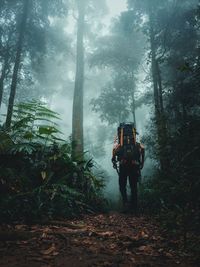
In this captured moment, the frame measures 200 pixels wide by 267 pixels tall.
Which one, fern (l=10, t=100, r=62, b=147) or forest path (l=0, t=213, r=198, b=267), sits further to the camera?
fern (l=10, t=100, r=62, b=147)

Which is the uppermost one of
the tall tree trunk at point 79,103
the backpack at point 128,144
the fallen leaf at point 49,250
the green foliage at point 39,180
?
the tall tree trunk at point 79,103

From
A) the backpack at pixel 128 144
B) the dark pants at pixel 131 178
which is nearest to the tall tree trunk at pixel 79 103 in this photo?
the dark pants at pixel 131 178

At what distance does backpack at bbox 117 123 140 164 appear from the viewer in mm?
6402

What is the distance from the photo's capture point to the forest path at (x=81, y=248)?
2646 mm

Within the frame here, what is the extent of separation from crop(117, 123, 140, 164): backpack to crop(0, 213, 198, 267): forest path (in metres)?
2.41

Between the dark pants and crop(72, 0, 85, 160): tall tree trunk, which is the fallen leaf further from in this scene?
crop(72, 0, 85, 160): tall tree trunk

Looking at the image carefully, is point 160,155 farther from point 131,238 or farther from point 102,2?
point 102,2

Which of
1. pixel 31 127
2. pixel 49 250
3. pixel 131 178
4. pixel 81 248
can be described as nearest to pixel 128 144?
pixel 131 178

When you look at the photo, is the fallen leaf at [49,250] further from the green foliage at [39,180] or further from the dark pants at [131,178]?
the dark pants at [131,178]

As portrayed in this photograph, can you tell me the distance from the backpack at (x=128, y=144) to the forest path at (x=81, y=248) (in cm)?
241

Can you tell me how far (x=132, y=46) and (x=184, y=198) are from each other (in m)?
19.3

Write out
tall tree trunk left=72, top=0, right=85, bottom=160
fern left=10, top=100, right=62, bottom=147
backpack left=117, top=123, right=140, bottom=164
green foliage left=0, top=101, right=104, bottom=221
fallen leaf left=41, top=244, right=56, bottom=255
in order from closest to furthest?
fallen leaf left=41, top=244, right=56, bottom=255 < green foliage left=0, top=101, right=104, bottom=221 < fern left=10, top=100, right=62, bottom=147 < backpack left=117, top=123, right=140, bottom=164 < tall tree trunk left=72, top=0, right=85, bottom=160

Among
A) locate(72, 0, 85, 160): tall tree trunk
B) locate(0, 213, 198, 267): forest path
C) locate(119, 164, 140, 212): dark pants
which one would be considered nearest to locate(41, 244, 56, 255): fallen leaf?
locate(0, 213, 198, 267): forest path

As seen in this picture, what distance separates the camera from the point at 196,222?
415 centimetres
